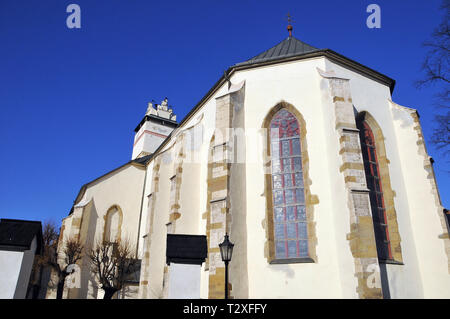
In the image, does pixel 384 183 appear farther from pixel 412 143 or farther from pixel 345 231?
pixel 345 231

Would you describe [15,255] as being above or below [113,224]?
below

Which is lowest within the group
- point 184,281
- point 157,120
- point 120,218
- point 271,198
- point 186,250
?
point 184,281

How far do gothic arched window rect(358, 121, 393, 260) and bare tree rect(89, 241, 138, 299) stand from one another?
1333 centimetres

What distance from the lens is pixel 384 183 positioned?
1139cm

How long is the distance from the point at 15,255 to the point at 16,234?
0.41 meters

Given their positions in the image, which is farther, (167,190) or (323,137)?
(167,190)

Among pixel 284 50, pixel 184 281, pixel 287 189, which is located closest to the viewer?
pixel 184 281

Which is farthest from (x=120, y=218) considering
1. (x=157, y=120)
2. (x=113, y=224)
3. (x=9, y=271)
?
(x=9, y=271)

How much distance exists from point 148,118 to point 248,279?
2679 centimetres

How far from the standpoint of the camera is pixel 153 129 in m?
33.8

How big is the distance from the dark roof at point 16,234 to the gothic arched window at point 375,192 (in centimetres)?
951

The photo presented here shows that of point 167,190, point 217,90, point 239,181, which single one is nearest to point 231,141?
point 239,181

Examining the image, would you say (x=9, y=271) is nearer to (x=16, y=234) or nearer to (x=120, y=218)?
(x=16, y=234)

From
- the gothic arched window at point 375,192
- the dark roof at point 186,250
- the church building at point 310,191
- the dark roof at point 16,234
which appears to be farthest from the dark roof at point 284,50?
the dark roof at point 16,234
